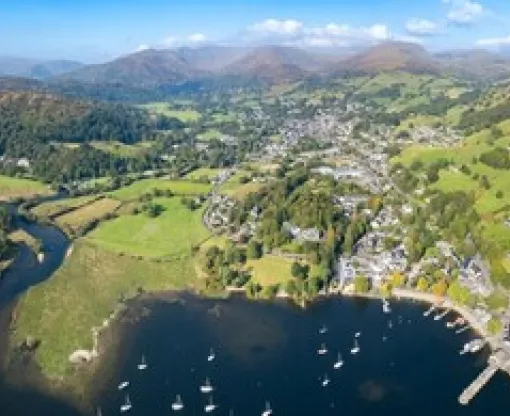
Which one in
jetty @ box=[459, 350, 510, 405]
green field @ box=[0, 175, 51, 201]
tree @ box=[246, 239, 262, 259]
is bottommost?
green field @ box=[0, 175, 51, 201]

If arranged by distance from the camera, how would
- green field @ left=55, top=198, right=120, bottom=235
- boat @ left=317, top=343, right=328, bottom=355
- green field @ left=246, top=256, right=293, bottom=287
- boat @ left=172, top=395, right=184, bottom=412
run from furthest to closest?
green field @ left=55, top=198, right=120, bottom=235 → green field @ left=246, top=256, right=293, bottom=287 → boat @ left=317, top=343, right=328, bottom=355 → boat @ left=172, top=395, right=184, bottom=412

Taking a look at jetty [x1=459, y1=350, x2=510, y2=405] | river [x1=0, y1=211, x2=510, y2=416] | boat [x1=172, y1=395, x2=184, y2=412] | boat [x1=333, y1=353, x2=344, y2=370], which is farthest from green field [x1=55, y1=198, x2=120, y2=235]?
jetty [x1=459, y1=350, x2=510, y2=405]

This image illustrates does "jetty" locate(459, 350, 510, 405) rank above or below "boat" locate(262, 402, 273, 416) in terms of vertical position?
above

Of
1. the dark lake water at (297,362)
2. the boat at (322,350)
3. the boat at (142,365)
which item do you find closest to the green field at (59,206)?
the dark lake water at (297,362)

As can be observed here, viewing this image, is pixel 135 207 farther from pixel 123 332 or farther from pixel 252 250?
pixel 123 332

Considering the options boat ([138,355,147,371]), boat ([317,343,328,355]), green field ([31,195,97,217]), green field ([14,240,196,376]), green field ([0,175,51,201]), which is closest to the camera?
boat ([138,355,147,371])

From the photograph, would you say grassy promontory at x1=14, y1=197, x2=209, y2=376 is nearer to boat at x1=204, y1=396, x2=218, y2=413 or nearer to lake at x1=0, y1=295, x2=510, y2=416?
lake at x1=0, y1=295, x2=510, y2=416

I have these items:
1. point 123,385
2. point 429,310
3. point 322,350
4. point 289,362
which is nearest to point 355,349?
point 322,350
